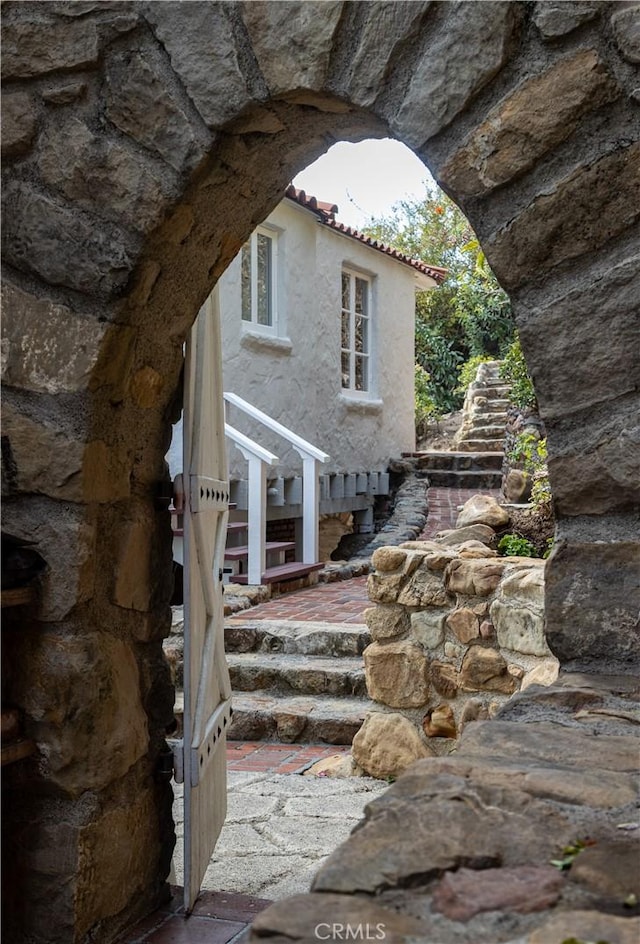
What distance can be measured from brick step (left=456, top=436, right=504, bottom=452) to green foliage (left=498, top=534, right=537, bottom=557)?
27.9 feet

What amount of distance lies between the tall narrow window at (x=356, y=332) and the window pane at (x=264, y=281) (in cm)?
195

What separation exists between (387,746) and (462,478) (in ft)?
29.5

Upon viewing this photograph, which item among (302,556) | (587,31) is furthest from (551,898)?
(302,556)

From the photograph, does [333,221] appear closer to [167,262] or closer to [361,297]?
[361,297]

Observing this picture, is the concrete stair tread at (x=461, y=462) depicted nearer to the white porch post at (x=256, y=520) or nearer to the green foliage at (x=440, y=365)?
the green foliage at (x=440, y=365)

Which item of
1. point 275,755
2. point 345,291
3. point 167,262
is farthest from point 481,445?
point 167,262

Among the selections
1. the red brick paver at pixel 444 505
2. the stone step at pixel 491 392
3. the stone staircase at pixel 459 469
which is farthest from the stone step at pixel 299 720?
the stone step at pixel 491 392

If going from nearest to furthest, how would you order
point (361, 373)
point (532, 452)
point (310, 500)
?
point (532, 452)
point (310, 500)
point (361, 373)

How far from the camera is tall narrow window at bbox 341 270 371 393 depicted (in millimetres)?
11812

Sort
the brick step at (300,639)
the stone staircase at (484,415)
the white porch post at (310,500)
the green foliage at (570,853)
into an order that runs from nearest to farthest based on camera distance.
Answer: the green foliage at (570,853)
the brick step at (300,639)
the white porch post at (310,500)
the stone staircase at (484,415)

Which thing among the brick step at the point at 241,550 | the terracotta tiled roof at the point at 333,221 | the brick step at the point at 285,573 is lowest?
the brick step at the point at 285,573

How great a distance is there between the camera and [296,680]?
578cm

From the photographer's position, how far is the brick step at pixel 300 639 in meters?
6.08

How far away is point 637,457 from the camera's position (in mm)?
1882
